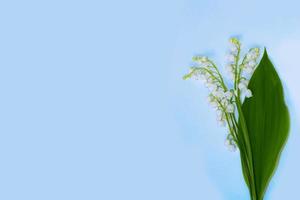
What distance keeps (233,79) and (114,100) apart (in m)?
0.37

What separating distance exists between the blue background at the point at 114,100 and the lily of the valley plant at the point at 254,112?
58 mm

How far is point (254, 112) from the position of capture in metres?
1.36

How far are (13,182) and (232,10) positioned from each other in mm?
862

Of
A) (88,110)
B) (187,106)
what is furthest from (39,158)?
(187,106)

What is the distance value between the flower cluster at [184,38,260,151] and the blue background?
0.18 ft

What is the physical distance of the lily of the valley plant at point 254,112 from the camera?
4.41ft

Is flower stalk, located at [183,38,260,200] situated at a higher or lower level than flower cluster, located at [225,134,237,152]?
higher

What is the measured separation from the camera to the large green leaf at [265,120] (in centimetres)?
135

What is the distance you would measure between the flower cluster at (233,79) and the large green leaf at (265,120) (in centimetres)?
3

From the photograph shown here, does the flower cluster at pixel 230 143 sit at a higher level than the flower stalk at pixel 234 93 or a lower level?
lower

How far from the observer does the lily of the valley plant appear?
1344 mm

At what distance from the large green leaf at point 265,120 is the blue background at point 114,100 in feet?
0.24

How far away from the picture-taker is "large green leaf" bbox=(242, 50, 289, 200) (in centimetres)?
135

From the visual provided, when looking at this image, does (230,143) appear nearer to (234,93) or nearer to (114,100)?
(234,93)
